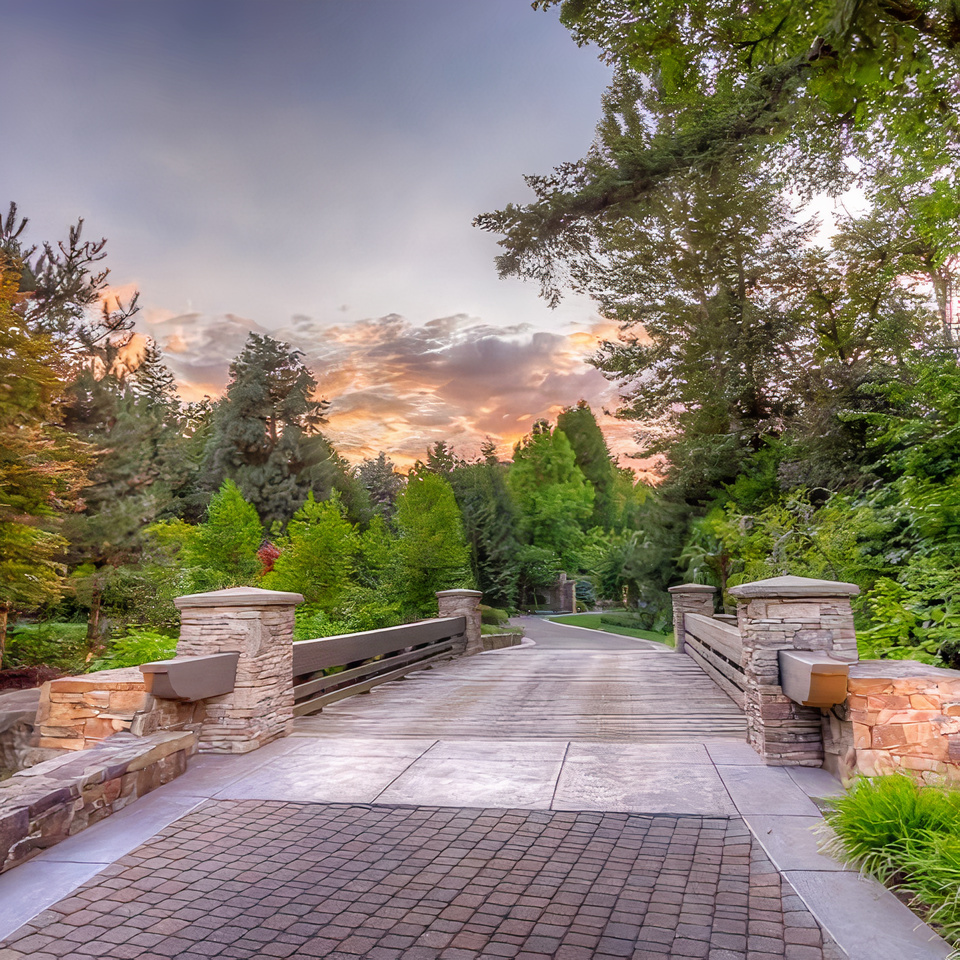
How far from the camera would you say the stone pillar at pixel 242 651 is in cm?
502

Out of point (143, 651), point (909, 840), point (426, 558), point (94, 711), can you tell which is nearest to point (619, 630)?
point (426, 558)

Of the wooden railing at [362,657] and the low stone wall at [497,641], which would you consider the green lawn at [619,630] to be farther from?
the wooden railing at [362,657]

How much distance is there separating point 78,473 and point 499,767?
552 inches

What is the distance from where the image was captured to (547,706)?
23.4 ft

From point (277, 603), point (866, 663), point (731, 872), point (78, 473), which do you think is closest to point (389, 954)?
point (731, 872)

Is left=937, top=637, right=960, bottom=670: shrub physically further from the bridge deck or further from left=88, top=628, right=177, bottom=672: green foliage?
left=88, top=628, right=177, bottom=672: green foliage

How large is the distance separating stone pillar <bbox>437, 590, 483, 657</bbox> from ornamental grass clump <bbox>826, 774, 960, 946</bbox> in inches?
364

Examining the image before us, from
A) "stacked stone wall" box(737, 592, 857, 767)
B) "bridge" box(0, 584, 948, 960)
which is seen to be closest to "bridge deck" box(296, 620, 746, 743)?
"bridge" box(0, 584, 948, 960)

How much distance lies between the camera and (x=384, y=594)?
50.4 ft

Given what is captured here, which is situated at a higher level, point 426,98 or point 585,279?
point 426,98

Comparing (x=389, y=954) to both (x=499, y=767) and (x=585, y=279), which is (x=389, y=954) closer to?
(x=499, y=767)

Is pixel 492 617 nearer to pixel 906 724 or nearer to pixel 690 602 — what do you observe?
pixel 690 602

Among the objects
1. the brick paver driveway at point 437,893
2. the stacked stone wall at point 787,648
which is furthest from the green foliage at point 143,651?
the stacked stone wall at point 787,648

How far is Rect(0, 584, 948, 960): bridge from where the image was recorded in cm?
239
